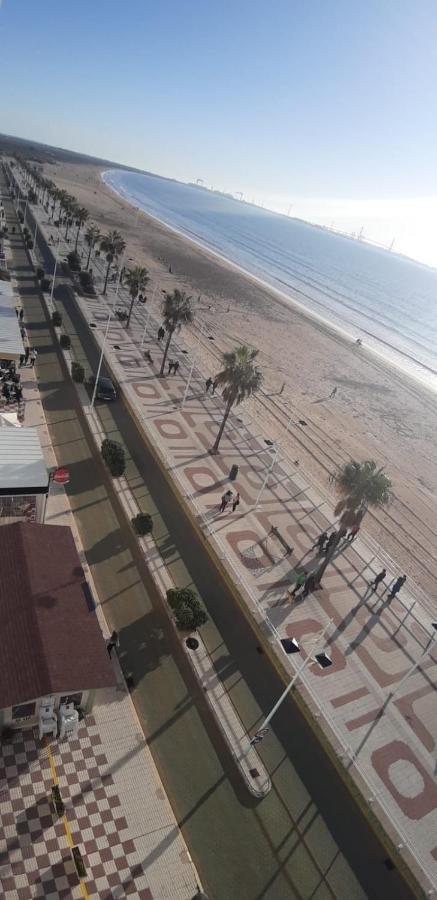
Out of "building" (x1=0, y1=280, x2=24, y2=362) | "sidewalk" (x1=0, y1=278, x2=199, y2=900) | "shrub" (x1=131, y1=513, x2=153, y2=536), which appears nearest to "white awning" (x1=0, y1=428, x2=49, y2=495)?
"shrub" (x1=131, y1=513, x2=153, y2=536)

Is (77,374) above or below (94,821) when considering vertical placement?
above

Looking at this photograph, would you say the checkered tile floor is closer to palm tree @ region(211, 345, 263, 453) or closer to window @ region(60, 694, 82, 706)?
window @ region(60, 694, 82, 706)

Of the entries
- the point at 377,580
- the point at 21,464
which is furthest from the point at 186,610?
the point at 377,580

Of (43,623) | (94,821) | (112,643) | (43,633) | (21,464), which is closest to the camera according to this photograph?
(94,821)

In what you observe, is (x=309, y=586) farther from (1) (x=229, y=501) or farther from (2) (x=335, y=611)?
(1) (x=229, y=501)

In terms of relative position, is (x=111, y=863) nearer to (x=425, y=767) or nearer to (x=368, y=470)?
(x=425, y=767)

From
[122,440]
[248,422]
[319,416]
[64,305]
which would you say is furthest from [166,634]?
[64,305]

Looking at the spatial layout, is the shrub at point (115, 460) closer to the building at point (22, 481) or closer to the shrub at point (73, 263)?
the building at point (22, 481)
